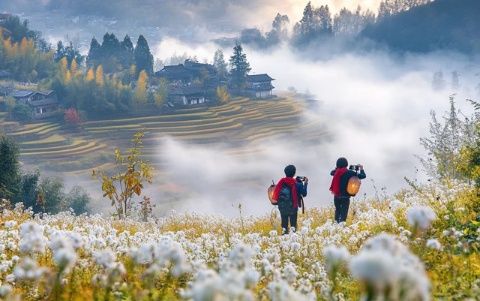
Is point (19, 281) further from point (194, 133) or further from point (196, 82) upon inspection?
point (196, 82)

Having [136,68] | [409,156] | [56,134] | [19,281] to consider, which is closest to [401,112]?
[409,156]

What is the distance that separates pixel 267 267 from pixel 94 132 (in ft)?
303

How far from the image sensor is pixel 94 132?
9256 cm

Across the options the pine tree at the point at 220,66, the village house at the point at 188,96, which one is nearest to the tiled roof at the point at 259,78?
the pine tree at the point at 220,66

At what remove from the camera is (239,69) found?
12675 cm

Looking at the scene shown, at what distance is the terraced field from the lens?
80.9m

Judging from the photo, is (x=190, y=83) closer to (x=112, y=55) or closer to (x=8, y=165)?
(x=112, y=55)

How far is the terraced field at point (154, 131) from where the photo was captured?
8094 cm

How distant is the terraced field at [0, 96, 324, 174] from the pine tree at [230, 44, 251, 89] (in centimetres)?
682

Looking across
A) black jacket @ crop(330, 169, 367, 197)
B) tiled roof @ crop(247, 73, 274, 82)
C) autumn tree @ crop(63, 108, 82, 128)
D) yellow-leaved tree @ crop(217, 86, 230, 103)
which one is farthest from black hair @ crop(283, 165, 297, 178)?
tiled roof @ crop(247, 73, 274, 82)

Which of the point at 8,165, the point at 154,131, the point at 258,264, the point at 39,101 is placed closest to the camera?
the point at 258,264

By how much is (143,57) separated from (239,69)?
77.8 feet

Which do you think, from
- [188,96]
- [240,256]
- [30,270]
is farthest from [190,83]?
[240,256]

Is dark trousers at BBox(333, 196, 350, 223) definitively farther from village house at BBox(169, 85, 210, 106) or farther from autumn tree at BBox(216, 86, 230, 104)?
autumn tree at BBox(216, 86, 230, 104)
